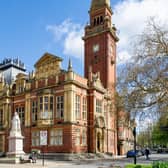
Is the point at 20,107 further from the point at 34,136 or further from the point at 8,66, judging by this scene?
the point at 8,66

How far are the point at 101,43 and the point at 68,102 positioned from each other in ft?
53.0

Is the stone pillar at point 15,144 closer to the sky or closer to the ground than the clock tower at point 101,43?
closer to the ground

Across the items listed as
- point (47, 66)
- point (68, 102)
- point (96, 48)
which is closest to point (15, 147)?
point (68, 102)

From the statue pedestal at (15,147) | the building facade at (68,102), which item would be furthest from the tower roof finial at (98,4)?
the statue pedestal at (15,147)

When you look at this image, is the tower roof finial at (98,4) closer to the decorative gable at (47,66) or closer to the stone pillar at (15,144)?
the decorative gable at (47,66)

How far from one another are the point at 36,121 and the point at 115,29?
77.7ft

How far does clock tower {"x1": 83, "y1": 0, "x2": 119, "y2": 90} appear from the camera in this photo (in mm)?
56375

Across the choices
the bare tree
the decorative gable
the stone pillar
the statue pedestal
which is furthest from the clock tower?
the bare tree

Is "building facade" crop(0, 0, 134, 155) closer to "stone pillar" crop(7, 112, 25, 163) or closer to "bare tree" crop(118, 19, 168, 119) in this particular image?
"stone pillar" crop(7, 112, 25, 163)

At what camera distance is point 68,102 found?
45812 mm

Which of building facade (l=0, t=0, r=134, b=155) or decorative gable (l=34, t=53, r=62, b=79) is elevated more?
decorative gable (l=34, t=53, r=62, b=79)

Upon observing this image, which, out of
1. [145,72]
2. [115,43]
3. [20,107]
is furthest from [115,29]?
[145,72]

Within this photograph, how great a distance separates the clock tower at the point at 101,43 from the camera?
56.4m

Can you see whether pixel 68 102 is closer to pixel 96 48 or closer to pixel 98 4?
pixel 96 48
